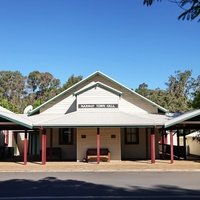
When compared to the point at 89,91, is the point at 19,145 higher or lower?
lower

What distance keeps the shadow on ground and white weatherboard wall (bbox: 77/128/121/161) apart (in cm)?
1142

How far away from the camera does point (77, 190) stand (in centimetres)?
1302

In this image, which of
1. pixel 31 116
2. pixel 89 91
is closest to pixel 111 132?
pixel 89 91

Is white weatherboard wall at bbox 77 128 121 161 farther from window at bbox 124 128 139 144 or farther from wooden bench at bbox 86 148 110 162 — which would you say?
window at bbox 124 128 139 144

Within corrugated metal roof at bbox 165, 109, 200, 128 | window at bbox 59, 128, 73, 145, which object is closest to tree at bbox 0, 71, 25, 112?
window at bbox 59, 128, 73, 145

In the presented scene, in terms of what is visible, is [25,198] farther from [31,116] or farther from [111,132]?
[31,116]

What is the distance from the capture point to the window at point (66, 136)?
2864cm

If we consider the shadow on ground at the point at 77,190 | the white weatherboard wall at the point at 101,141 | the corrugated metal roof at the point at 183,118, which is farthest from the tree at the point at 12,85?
the shadow on ground at the point at 77,190

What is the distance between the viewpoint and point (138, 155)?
2855 centimetres

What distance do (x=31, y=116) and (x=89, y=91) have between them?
16.2 ft

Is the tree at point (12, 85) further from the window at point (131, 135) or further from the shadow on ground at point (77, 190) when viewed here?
the shadow on ground at point (77, 190)

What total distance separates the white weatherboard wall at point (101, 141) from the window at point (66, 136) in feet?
5.93

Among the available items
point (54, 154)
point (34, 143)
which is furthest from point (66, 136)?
point (34, 143)

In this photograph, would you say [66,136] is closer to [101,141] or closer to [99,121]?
[101,141]
